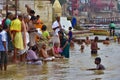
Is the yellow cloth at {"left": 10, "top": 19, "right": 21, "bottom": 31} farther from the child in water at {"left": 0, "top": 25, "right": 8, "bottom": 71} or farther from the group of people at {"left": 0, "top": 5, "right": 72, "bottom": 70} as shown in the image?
the child in water at {"left": 0, "top": 25, "right": 8, "bottom": 71}

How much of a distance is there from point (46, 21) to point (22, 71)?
1728 cm

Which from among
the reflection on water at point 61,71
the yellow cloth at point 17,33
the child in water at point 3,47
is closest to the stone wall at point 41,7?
the reflection on water at point 61,71

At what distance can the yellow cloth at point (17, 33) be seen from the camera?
1539cm

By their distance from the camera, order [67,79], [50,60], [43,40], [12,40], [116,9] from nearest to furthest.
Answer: [67,79] < [12,40] < [50,60] < [43,40] < [116,9]

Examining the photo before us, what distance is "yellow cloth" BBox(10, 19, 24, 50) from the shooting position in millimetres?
15391

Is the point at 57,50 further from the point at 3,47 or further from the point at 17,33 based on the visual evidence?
the point at 3,47

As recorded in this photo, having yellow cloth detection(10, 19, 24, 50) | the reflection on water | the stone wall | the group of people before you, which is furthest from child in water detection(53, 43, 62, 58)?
the stone wall

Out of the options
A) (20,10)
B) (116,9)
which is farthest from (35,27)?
(116,9)

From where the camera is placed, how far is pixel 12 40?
50.3 ft

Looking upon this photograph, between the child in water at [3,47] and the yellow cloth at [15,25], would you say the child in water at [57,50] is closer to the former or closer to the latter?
the yellow cloth at [15,25]

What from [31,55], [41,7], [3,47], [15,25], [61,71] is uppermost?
[15,25]

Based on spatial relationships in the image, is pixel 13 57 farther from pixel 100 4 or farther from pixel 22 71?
pixel 100 4

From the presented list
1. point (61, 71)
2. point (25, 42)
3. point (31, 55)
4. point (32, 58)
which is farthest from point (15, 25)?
point (61, 71)

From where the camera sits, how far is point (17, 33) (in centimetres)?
1551
